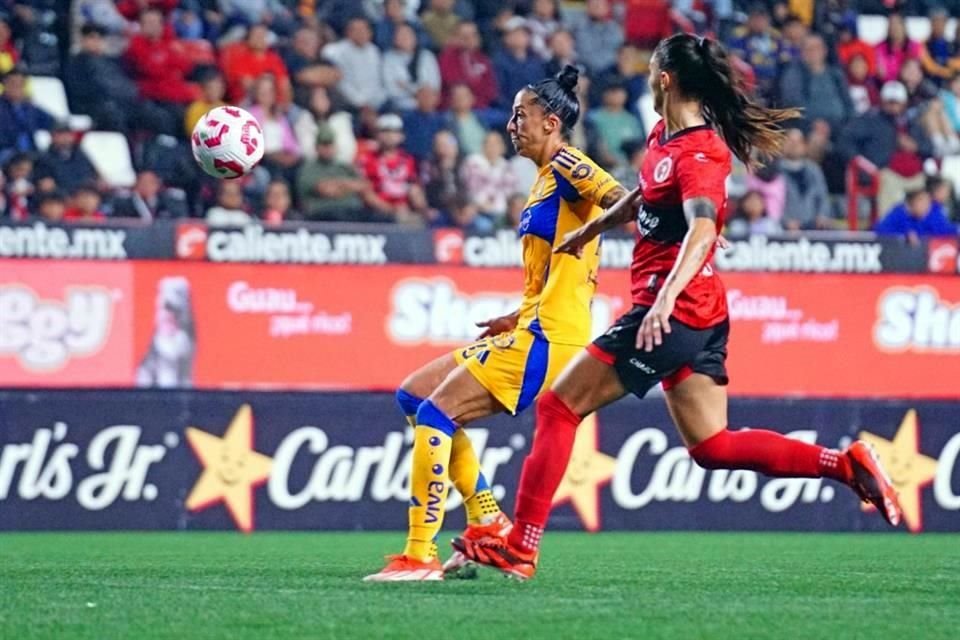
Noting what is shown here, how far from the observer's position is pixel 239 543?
39.8ft

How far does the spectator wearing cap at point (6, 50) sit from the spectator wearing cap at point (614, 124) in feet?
17.2

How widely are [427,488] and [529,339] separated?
0.81 metres

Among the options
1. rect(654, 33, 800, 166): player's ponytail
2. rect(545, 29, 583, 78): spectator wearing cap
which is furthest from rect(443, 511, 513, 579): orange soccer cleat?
rect(545, 29, 583, 78): spectator wearing cap

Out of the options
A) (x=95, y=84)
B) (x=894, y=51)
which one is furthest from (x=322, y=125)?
(x=894, y=51)

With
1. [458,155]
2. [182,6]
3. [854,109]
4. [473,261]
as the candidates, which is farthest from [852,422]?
[182,6]

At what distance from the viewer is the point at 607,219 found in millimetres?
7961

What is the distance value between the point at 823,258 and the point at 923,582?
21.8ft

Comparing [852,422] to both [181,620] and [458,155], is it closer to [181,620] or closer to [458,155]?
[458,155]

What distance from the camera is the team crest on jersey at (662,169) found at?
300 inches

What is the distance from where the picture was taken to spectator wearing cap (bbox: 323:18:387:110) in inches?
699

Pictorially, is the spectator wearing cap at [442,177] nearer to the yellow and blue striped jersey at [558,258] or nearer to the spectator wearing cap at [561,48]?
the spectator wearing cap at [561,48]

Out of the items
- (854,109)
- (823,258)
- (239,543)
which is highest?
(854,109)

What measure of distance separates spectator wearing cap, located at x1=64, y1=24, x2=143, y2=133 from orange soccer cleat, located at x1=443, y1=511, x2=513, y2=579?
28.7 ft

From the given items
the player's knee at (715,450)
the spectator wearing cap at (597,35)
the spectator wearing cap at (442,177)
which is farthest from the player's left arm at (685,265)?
the spectator wearing cap at (597,35)
